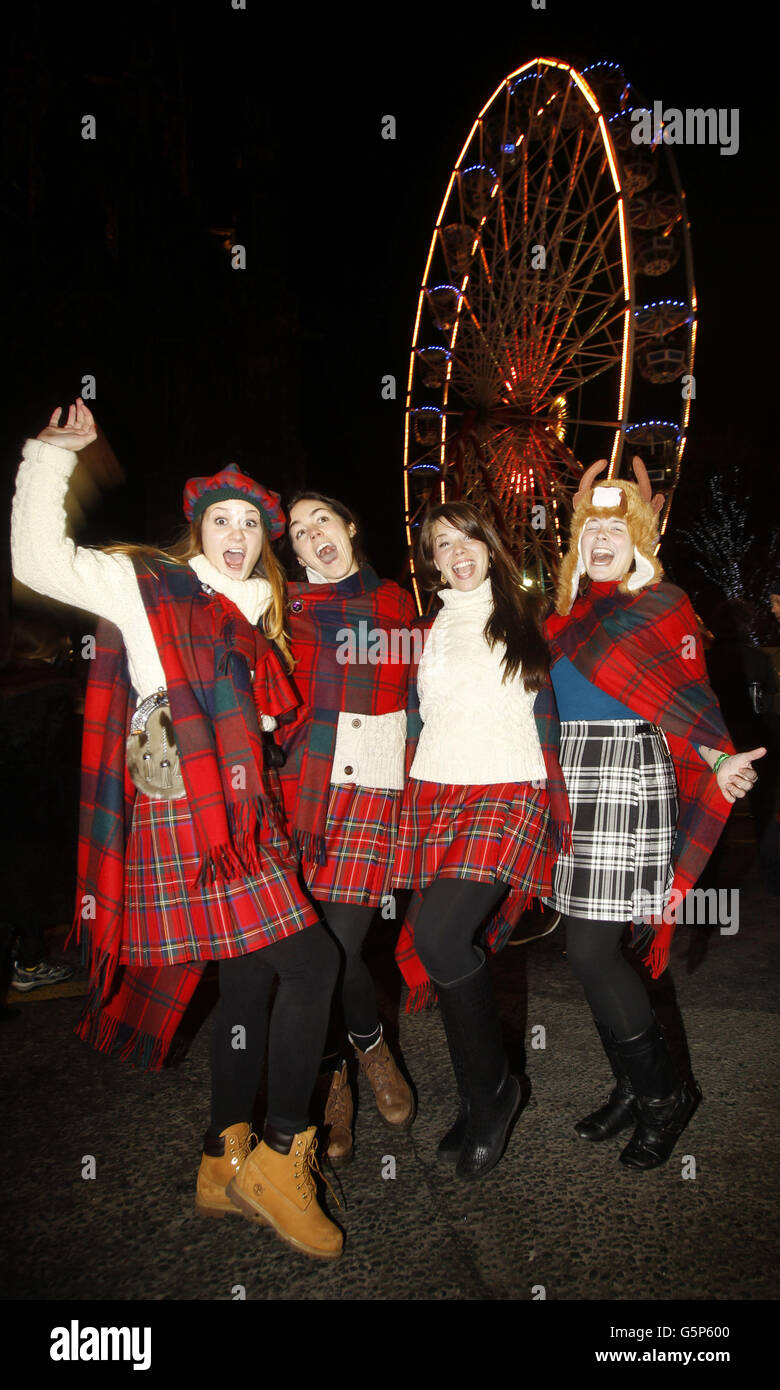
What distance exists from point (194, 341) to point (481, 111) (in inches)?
429

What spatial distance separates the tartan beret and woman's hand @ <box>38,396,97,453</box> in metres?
0.35

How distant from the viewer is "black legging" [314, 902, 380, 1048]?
2.66 metres

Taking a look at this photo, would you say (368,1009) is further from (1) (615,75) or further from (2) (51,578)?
(1) (615,75)

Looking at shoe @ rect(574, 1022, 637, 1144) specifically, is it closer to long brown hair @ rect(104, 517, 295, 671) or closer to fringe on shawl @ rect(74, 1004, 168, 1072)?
fringe on shawl @ rect(74, 1004, 168, 1072)

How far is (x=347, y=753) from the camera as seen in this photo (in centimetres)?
272

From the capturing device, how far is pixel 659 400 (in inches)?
362

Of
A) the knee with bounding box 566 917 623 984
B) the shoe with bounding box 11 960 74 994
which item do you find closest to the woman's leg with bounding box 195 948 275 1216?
the knee with bounding box 566 917 623 984

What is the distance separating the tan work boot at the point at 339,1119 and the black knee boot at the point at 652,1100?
2.81 feet

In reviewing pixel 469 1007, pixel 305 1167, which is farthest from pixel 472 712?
pixel 305 1167

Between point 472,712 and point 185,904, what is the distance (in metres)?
1.05

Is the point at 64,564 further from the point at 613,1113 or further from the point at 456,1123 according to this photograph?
the point at 613,1113

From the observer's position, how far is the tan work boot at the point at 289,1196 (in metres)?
2.12
